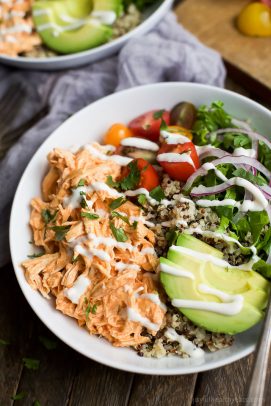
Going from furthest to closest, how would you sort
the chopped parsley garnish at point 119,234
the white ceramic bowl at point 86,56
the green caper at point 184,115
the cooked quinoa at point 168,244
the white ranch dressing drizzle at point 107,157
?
the white ceramic bowl at point 86,56 < the green caper at point 184,115 < the white ranch dressing drizzle at point 107,157 < the chopped parsley garnish at point 119,234 < the cooked quinoa at point 168,244

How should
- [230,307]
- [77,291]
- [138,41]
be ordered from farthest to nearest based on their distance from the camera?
1. [138,41]
2. [77,291]
3. [230,307]

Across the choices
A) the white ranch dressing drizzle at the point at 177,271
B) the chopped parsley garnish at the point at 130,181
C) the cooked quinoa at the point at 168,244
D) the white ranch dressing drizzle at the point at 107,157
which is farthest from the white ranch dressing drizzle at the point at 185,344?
the white ranch dressing drizzle at the point at 107,157

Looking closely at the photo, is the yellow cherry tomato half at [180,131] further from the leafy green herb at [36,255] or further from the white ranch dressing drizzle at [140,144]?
the leafy green herb at [36,255]

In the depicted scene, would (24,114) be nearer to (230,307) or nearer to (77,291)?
(77,291)

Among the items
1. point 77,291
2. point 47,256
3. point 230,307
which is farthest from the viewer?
point 47,256

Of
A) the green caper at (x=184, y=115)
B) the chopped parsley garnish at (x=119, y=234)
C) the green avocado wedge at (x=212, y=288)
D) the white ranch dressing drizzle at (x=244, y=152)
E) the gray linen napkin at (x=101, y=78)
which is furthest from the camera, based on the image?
the gray linen napkin at (x=101, y=78)

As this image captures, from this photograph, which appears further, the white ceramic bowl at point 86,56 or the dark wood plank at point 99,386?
the white ceramic bowl at point 86,56

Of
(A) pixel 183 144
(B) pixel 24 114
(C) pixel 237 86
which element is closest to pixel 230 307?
(A) pixel 183 144

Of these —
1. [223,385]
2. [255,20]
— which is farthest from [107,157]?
[255,20]
